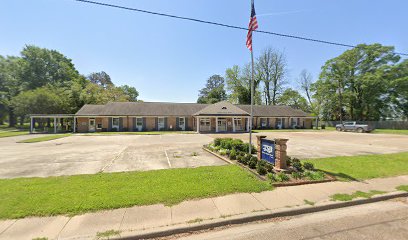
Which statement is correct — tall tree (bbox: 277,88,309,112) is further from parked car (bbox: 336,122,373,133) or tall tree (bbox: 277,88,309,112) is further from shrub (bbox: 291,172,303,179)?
shrub (bbox: 291,172,303,179)

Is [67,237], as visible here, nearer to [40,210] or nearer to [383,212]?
[40,210]

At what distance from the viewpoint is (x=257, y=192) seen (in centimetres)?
546

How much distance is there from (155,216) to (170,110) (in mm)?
31581

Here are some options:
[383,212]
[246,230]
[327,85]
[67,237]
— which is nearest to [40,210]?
[67,237]

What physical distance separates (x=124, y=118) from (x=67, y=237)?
30.1 meters

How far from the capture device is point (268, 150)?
8.14 meters

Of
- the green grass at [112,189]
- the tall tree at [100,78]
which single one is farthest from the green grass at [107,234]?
the tall tree at [100,78]

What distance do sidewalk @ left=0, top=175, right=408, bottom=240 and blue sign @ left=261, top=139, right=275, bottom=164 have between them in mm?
2240

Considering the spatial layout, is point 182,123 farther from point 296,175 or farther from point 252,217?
point 252,217

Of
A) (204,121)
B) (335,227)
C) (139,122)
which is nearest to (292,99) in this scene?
(204,121)

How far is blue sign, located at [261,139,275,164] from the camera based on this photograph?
782 centimetres

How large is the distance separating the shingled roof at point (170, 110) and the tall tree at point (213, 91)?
24401mm

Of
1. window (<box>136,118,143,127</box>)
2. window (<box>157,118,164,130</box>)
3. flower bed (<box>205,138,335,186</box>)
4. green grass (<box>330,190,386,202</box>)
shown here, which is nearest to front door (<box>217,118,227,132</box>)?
window (<box>157,118,164,130</box>)

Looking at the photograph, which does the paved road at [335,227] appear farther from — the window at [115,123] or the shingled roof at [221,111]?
the window at [115,123]
